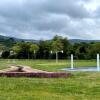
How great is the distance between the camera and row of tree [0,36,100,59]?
103m

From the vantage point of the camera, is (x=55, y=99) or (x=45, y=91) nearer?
(x=55, y=99)

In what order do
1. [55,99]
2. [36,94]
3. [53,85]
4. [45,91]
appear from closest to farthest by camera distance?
[55,99] → [36,94] → [45,91] → [53,85]

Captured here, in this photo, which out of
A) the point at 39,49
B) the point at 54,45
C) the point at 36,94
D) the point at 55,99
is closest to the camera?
the point at 55,99

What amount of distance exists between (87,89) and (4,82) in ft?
13.2

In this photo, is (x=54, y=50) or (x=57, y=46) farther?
(x=57, y=46)

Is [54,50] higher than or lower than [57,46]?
lower

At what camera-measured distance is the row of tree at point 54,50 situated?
339ft

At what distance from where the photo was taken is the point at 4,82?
1628 cm

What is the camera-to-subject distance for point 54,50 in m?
100

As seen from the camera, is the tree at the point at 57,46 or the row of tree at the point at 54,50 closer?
the tree at the point at 57,46

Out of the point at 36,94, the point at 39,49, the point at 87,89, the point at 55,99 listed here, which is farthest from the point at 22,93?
the point at 39,49

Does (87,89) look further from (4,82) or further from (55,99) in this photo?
(4,82)

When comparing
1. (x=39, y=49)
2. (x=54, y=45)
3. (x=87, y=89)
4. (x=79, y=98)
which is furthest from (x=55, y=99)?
(x=39, y=49)

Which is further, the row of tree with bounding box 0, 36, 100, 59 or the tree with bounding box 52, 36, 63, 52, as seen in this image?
the row of tree with bounding box 0, 36, 100, 59
